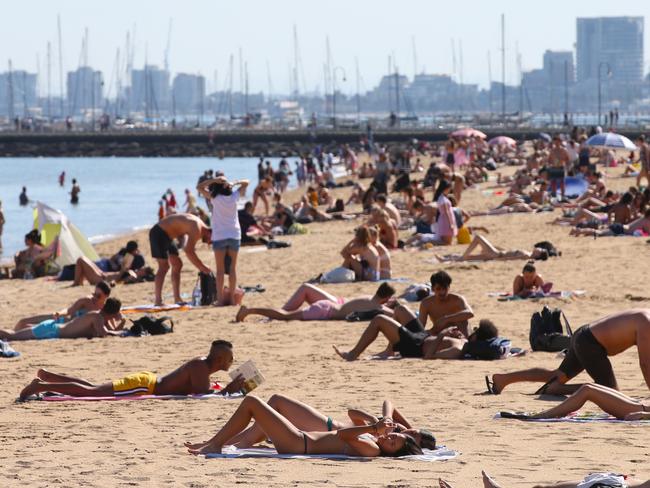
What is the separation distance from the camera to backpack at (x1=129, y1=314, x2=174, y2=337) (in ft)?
39.8

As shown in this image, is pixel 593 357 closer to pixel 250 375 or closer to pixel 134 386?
pixel 250 375

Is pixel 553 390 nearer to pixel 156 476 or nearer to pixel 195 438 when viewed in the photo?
pixel 195 438

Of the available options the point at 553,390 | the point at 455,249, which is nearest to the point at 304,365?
the point at 553,390

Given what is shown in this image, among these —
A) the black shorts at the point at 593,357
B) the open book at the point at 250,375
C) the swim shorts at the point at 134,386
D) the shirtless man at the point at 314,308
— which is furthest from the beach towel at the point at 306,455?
the shirtless man at the point at 314,308

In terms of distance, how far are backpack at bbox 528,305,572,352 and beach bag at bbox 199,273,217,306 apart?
180 inches

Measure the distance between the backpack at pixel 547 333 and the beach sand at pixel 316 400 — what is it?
0.12 metres

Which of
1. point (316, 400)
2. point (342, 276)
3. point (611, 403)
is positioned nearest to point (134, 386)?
point (316, 400)

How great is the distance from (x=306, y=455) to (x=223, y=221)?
22.8 ft

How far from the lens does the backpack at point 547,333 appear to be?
1034cm

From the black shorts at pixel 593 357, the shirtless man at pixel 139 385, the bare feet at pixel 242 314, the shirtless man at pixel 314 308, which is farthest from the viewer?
the bare feet at pixel 242 314

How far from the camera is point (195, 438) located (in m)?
7.54

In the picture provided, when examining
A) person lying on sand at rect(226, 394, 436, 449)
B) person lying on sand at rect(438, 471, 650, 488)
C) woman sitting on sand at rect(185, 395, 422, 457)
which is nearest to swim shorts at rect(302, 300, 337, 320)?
person lying on sand at rect(226, 394, 436, 449)

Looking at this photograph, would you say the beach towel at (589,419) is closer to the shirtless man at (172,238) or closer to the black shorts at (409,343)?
the black shorts at (409,343)

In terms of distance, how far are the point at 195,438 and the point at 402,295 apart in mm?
6220
